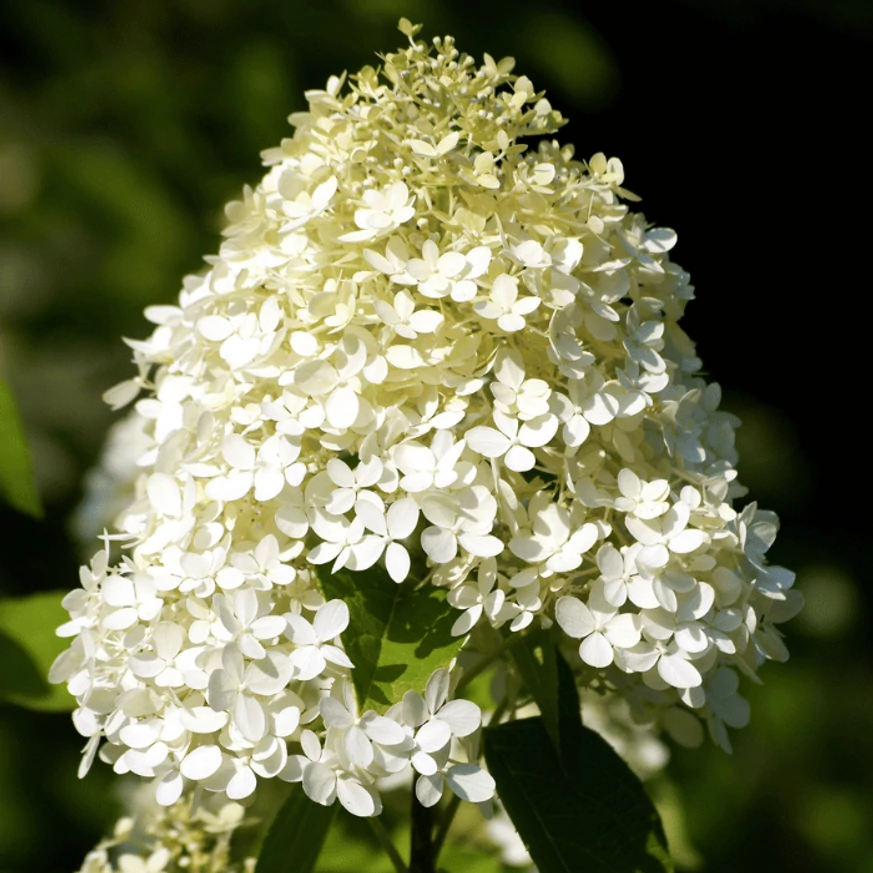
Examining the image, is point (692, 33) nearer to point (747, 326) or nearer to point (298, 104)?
point (747, 326)

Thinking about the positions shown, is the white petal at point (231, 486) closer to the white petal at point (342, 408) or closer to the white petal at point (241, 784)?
the white petal at point (342, 408)

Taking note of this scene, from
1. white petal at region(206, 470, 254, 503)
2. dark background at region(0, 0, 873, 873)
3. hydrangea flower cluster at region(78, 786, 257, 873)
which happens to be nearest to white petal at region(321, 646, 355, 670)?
white petal at region(206, 470, 254, 503)

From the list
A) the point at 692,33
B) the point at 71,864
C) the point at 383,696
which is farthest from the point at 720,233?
the point at 383,696

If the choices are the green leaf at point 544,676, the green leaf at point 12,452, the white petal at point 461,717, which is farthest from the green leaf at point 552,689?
the green leaf at point 12,452

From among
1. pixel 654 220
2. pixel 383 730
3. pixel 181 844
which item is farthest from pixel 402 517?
pixel 654 220

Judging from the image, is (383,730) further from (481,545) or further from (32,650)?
(32,650)
